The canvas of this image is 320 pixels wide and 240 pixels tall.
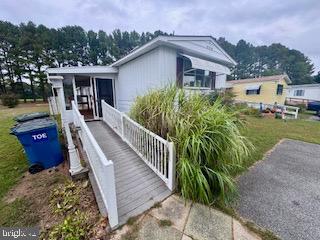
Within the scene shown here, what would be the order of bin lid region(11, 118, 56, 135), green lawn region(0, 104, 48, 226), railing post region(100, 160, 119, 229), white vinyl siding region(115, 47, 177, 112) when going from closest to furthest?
railing post region(100, 160, 119, 229) → green lawn region(0, 104, 48, 226) → bin lid region(11, 118, 56, 135) → white vinyl siding region(115, 47, 177, 112)

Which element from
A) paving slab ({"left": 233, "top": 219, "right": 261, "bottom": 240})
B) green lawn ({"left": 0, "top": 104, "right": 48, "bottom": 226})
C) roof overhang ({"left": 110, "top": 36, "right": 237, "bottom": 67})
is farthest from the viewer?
roof overhang ({"left": 110, "top": 36, "right": 237, "bottom": 67})

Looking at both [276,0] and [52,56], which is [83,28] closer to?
[52,56]

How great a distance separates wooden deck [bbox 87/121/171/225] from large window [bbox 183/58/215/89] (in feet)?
12.9

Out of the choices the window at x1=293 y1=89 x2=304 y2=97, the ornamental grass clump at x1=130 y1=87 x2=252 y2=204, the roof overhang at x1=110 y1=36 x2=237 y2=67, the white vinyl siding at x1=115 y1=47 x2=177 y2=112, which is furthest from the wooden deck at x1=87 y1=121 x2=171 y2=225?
the window at x1=293 y1=89 x2=304 y2=97

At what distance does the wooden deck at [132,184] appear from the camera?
265 centimetres

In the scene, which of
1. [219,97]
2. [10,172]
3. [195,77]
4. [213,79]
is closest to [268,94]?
[213,79]

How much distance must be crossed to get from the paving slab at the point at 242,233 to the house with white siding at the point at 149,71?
4.03m

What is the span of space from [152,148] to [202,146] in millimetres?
1183

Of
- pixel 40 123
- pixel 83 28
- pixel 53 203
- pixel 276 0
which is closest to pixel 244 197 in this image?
pixel 53 203

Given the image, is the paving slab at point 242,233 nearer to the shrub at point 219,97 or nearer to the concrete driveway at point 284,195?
the concrete driveway at point 284,195

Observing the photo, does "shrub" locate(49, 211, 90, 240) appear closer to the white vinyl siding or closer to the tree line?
the white vinyl siding

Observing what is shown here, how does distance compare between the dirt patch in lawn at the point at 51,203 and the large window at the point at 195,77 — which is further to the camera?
the large window at the point at 195,77

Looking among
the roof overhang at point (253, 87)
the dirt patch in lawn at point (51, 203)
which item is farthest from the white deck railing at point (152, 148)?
the roof overhang at point (253, 87)

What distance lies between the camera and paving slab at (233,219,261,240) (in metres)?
2.19
